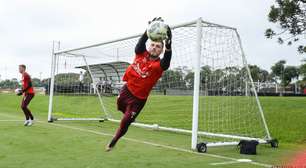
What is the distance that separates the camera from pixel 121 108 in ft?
18.9

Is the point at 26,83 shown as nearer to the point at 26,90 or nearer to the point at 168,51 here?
the point at 26,90

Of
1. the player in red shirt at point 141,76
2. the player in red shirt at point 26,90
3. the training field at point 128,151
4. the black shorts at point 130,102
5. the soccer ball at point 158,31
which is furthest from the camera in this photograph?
the player in red shirt at point 26,90

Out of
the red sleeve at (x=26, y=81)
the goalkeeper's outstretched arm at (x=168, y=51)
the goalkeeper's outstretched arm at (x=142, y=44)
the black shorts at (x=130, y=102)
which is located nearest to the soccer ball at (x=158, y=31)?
the goalkeeper's outstretched arm at (x=168, y=51)

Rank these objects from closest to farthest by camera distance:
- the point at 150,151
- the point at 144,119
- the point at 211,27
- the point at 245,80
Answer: the point at 150,151 → the point at 211,27 → the point at 245,80 → the point at 144,119

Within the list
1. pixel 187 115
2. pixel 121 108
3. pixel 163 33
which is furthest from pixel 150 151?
pixel 187 115

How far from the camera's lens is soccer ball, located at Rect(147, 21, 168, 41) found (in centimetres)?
511

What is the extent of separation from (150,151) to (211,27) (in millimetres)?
3931

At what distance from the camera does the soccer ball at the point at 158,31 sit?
5.11 meters

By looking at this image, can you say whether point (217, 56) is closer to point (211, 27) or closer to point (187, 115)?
point (211, 27)

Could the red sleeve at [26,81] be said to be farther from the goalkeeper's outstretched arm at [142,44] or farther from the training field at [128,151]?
the goalkeeper's outstretched arm at [142,44]

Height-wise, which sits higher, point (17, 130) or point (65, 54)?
point (65, 54)

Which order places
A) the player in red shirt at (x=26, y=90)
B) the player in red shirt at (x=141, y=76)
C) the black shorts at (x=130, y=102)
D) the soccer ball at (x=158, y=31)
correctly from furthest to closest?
the player in red shirt at (x=26, y=90)
the black shorts at (x=130, y=102)
the player in red shirt at (x=141, y=76)
the soccer ball at (x=158, y=31)

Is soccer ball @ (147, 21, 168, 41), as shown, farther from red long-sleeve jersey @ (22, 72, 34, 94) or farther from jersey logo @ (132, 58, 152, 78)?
red long-sleeve jersey @ (22, 72, 34, 94)

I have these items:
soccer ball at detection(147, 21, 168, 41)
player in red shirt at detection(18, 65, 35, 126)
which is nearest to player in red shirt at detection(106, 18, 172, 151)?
soccer ball at detection(147, 21, 168, 41)
